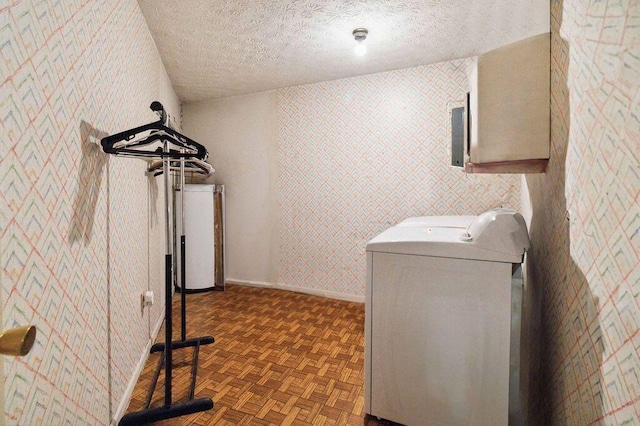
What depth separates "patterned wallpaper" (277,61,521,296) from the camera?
306 centimetres

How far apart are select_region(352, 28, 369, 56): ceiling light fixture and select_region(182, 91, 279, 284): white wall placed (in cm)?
147

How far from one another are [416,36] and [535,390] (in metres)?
2.43

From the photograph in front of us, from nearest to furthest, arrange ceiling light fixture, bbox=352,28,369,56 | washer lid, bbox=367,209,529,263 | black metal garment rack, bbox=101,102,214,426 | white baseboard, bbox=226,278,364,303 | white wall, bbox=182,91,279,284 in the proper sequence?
1. washer lid, bbox=367,209,529,263
2. black metal garment rack, bbox=101,102,214,426
3. ceiling light fixture, bbox=352,28,369,56
4. white baseboard, bbox=226,278,364,303
5. white wall, bbox=182,91,279,284

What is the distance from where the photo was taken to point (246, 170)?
4043 millimetres

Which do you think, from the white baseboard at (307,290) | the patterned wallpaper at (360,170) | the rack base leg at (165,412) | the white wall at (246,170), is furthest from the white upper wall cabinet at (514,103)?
the white wall at (246,170)

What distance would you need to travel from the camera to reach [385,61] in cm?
301

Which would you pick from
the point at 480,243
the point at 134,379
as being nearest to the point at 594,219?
the point at 480,243

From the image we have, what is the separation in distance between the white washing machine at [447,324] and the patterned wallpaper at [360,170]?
167 cm

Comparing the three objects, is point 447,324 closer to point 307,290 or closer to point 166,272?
point 166,272

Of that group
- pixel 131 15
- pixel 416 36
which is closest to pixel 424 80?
pixel 416 36

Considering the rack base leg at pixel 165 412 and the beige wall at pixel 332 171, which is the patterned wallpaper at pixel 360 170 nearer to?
the beige wall at pixel 332 171

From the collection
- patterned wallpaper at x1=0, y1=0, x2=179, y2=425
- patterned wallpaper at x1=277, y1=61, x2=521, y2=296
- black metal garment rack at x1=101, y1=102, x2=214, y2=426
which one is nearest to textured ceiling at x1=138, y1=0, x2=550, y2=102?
patterned wallpaper at x1=277, y1=61, x2=521, y2=296

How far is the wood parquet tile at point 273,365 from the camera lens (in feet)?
5.44

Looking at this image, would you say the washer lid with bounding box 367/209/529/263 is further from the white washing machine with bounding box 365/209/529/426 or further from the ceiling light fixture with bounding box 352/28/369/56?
the ceiling light fixture with bounding box 352/28/369/56
